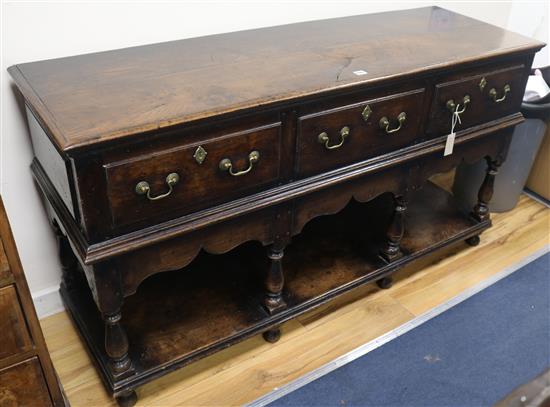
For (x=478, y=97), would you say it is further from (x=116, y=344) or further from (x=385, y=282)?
(x=116, y=344)

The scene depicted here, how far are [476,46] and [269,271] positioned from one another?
2.99ft

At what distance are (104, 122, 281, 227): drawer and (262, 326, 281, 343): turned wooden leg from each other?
549 millimetres

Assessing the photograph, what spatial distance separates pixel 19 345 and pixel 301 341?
854 millimetres

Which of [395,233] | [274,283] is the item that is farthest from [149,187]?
[395,233]

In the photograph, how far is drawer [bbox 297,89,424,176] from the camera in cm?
141

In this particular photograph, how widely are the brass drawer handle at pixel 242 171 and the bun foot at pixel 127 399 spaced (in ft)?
2.22

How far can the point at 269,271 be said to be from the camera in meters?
1.62

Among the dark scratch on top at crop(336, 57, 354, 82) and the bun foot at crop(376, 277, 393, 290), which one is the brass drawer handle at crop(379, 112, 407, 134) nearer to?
the dark scratch on top at crop(336, 57, 354, 82)

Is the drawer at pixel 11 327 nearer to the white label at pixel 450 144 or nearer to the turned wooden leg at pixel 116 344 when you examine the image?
the turned wooden leg at pixel 116 344

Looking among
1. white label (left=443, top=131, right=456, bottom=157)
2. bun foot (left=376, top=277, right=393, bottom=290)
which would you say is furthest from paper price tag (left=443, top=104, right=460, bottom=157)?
bun foot (left=376, top=277, right=393, bottom=290)

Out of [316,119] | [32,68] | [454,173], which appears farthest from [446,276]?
[32,68]

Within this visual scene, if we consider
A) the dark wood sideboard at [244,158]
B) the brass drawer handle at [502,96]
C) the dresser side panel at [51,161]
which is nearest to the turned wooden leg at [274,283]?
the dark wood sideboard at [244,158]

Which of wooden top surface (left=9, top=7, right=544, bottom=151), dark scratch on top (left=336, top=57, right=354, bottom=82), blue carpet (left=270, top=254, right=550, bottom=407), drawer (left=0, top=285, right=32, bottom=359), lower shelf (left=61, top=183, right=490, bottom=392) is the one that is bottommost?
blue carpet (left=270, top=254, right=550, bottom=407)

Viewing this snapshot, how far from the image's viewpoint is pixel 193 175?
A: 1.25 meters
